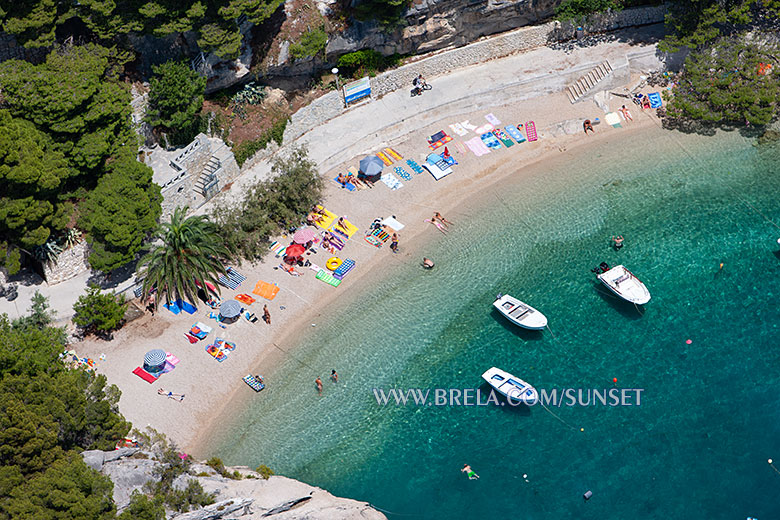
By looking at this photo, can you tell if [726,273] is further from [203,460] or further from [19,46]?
[19,46]

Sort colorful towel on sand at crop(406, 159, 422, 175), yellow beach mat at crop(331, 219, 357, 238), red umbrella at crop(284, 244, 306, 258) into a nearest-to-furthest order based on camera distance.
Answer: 1. red umbrella at crop(284, 244, 306, 258)
2. yellow beach mat at crop(331, 219, 357, 238)
3. colorful towel on sand at crop(406, 159, 422, 175)

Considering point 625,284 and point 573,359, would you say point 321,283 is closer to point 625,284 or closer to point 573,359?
point 573,359

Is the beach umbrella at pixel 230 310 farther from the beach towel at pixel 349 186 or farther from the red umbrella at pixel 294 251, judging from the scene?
the beach towel at pixel 349 186

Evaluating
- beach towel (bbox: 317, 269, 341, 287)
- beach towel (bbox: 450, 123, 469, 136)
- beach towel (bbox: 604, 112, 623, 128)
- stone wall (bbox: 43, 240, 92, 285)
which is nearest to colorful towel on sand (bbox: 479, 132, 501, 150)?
beach towel (bbox: 450, 123, 469, 136)

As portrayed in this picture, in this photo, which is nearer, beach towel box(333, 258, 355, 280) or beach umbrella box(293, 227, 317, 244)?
Result: beach towel box(333, 258, 355, 280)

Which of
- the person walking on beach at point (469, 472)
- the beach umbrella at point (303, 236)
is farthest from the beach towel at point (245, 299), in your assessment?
the person walking on beach at point (469, 472)

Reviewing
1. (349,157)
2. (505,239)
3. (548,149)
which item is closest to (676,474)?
(505,239)

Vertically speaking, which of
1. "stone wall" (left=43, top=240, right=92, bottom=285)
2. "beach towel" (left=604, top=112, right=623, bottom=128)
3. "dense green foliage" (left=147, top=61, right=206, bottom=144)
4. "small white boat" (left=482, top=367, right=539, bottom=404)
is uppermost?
"dense green foliage" (left=147, top=61, right=206, bottom=144)

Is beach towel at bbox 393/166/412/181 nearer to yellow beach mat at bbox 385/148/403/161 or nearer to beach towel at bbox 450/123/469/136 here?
yellow beach mat at bbox 385/148/403/161
